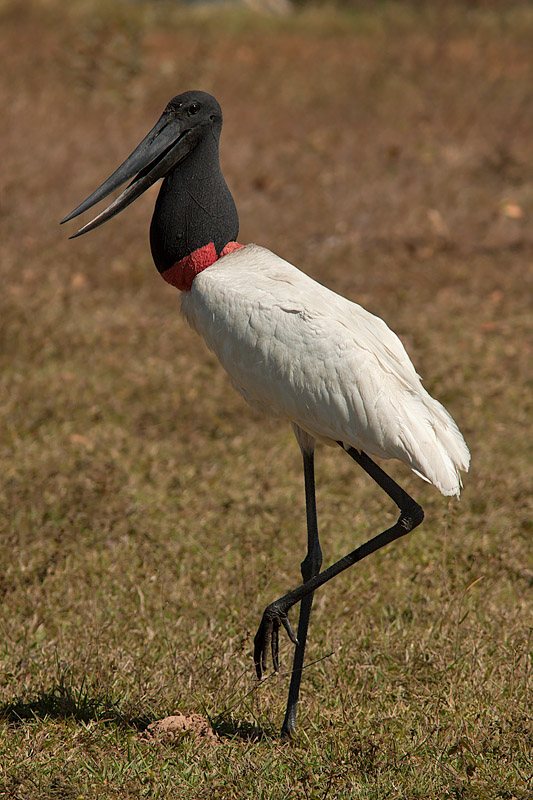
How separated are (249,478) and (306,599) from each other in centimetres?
155

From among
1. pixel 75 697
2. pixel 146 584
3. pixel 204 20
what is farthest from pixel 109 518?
pixel 204 20

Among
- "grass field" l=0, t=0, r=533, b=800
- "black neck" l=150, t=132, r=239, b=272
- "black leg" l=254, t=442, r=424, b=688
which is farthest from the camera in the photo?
"black neck" l=150, t=132, r=239, b=272

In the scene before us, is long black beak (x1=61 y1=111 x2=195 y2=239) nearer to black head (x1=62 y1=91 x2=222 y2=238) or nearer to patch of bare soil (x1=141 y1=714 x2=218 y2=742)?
black head (x1=62 y1=91 x2=222 y2=238)

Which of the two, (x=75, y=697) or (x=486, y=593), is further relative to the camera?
(x=486, y=593)

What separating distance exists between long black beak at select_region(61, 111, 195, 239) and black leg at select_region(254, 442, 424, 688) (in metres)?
0.97

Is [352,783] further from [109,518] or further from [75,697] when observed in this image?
[109,518]

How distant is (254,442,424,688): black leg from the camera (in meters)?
2.48

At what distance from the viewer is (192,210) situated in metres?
2.74

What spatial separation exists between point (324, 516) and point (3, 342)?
2.40 meters

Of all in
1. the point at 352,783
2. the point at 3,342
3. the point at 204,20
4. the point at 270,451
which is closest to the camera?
the point at 352,783

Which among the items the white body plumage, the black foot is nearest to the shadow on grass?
the black foot

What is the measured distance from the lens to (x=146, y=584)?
3.42 meters

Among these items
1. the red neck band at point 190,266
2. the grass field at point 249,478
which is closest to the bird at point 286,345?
the red neck band at point 190,266

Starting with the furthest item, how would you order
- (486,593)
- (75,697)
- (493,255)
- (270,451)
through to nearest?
1. (493,255)
2. (270,451)
3. (486,593)
4. (75,697)
